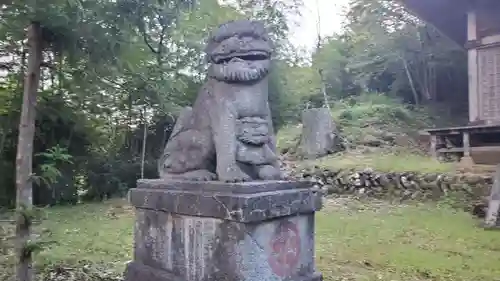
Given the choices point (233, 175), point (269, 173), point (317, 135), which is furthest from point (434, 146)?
point (233, 175)

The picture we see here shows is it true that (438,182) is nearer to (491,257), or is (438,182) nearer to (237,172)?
(491,257)

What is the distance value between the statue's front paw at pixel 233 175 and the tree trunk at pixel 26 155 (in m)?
1.43

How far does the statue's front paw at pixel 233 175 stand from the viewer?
2.80m

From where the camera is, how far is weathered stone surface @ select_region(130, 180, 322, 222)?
2557mm

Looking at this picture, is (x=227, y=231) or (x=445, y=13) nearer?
(x=227, y=231)

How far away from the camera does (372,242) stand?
18.2 feet

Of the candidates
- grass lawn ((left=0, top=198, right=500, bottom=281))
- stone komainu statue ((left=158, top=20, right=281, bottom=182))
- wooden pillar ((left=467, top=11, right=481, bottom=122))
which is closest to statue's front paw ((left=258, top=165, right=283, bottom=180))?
stone komainu statue ((left=158, top=20, right=281, bottom=182))

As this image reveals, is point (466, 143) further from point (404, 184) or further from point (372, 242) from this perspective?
point (372, 242)

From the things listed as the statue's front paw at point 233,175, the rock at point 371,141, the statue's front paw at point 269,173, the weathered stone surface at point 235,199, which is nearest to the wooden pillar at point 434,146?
the rock at point 371,141

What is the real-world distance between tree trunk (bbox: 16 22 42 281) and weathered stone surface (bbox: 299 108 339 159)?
31.5 ft

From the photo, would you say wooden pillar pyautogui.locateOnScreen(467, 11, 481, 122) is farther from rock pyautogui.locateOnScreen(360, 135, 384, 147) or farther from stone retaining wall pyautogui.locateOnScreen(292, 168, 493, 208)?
rock pyautogui.locateOnScreen(360, 135, 384, 147)

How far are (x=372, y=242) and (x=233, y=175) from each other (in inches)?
130

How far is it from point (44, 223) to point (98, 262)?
2848mm

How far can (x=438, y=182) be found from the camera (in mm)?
8352
